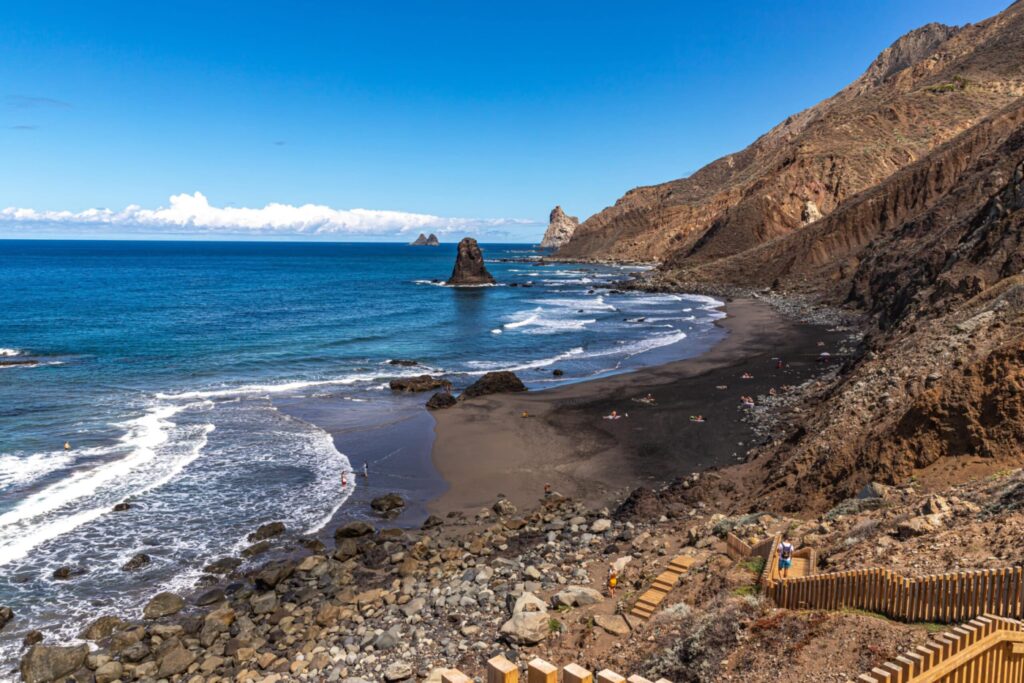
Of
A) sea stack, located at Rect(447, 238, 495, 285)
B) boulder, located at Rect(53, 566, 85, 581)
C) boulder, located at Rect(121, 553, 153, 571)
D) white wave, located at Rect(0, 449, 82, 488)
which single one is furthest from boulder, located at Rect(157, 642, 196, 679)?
sea stack, located at Rect(447, 238, 495, 285)

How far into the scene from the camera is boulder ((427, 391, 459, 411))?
34.2 meters

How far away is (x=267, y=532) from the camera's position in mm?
19781

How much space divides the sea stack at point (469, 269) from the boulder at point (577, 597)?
326ft

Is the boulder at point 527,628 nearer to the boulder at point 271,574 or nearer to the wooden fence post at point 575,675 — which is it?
the boulder at point 271,574

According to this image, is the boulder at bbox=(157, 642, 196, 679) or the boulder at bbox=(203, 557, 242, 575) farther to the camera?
the boulder at bbox=(203, 557, 242, 575)

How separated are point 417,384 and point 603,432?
13.5 meters

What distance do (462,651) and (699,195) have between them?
523 ft

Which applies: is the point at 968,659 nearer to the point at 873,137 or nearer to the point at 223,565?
the point at 223,565

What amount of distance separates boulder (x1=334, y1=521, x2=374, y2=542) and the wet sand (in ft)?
8.79

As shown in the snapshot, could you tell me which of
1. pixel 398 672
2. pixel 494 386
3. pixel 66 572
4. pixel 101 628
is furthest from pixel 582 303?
pixel 398 672

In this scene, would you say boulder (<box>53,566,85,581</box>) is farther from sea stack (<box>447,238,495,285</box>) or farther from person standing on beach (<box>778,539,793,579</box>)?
sea stack (<box>447,238,495,285</box>)

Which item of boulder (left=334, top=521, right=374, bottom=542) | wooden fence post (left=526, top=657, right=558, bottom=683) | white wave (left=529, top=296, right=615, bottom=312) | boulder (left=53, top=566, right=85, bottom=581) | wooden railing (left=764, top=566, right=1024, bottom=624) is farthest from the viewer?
white wave (left=529, top=296, right=615, bottom=312)

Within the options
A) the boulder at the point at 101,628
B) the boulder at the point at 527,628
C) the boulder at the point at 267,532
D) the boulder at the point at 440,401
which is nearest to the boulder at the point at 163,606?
the boulder at the point at 101,628

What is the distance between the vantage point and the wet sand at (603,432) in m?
23.6
